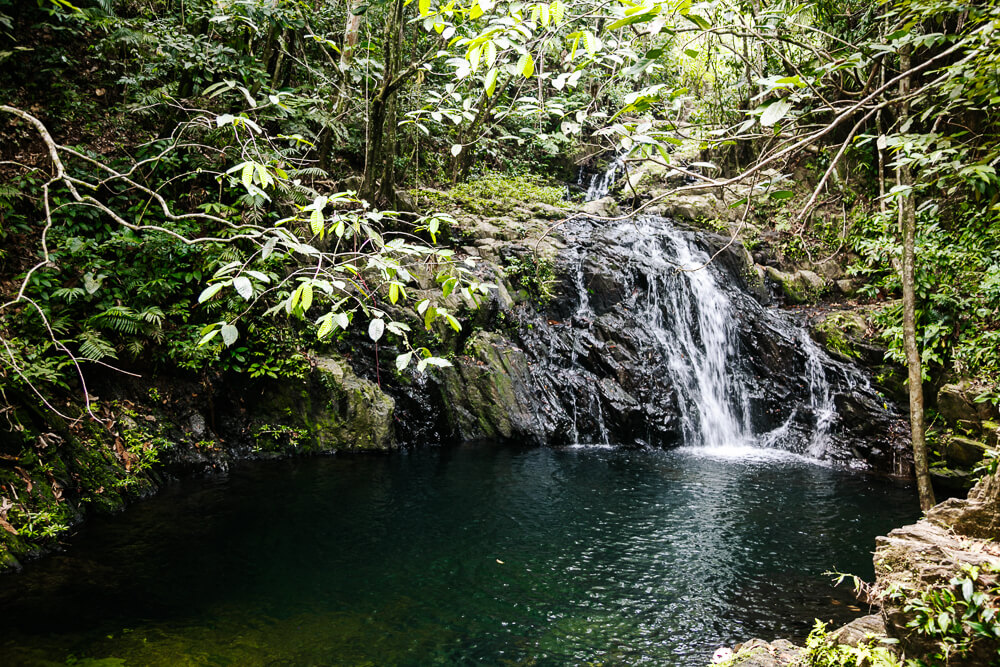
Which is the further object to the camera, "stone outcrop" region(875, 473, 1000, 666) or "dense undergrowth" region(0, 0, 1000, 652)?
"dense undergrowth" region(0, 0, 1000, 652)

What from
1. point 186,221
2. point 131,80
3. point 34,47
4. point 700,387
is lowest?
point 700,387

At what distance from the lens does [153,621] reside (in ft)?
14.9

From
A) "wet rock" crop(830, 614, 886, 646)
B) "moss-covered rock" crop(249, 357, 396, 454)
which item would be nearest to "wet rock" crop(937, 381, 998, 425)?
"wet rock" crop(830, 614, 886, 646)

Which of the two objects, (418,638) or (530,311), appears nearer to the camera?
(418,638)

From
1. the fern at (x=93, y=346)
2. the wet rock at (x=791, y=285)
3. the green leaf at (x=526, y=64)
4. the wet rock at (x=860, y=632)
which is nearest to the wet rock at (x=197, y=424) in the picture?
the fern at (x=93, y=346)

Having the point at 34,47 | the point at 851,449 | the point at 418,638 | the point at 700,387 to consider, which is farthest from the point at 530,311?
the point at 34,47

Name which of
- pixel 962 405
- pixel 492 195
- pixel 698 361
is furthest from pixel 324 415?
pixel 962 405

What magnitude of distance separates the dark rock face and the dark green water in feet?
6.88

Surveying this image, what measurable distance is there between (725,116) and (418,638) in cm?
1550

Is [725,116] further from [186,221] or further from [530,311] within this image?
[186,221]

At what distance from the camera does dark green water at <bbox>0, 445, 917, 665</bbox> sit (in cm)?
438

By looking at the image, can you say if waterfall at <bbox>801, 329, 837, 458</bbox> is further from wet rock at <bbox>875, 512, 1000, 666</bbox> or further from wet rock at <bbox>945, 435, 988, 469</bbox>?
wet rock at <bbox>875, 512, 1000, 666</bbox>

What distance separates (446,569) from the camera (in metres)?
5.72

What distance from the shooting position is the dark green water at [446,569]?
438cm
